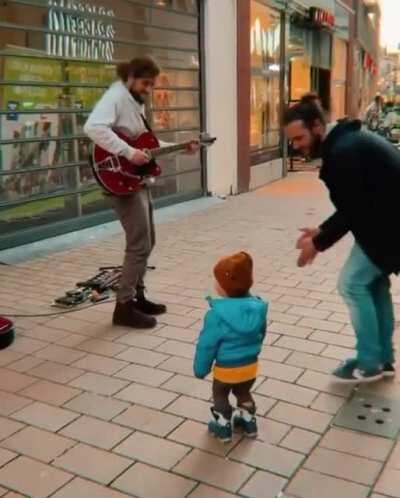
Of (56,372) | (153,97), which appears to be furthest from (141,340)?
(153,97)

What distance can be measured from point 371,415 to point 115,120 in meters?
2.34

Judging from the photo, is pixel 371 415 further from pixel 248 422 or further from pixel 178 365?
pixel 178 365

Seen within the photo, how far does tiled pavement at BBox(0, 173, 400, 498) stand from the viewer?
2.71 metres

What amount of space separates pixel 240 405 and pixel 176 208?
6.39 metres

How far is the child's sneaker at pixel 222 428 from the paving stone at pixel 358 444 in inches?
16.6

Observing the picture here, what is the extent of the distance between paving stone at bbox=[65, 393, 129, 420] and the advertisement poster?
4143mm

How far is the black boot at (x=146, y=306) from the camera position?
15.5 feet

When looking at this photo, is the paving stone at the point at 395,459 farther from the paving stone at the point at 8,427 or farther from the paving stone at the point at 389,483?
the paving stone at the point at 8,427

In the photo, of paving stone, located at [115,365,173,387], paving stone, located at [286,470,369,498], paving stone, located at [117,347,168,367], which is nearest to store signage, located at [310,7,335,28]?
paving stone, located at [117,347,168,367]

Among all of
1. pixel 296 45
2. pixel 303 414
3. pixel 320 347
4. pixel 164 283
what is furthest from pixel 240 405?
pixel 296 45

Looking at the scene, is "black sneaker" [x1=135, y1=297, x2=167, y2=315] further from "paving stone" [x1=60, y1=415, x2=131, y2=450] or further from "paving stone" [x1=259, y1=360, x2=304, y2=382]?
"paving stone" [x1=60, y1=415, x2=131, y2=450]

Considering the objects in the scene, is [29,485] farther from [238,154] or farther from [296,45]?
[296,45]

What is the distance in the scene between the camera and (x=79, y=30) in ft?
25.5

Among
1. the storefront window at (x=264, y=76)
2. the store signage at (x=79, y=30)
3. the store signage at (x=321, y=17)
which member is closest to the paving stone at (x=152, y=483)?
the store signage at (x=79, y=30)
